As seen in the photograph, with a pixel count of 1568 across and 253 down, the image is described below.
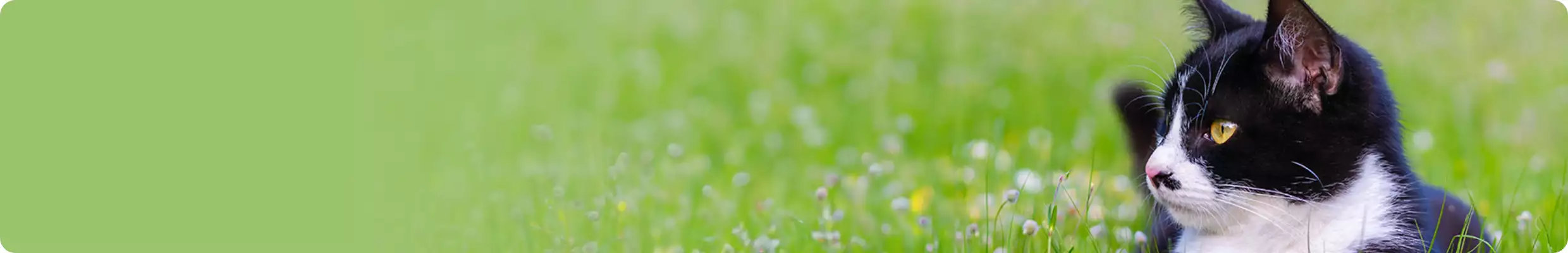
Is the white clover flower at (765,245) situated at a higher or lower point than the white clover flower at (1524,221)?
higher

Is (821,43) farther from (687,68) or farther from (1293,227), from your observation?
(1293,227)

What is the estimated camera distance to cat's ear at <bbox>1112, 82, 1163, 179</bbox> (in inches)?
121

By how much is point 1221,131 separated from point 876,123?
319cm

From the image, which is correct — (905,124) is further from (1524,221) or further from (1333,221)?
(1333,221)

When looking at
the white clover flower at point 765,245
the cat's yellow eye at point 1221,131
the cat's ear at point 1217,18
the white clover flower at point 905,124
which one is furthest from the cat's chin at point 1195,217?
the white clover flower at point 905,124

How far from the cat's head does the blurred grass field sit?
0.23 m

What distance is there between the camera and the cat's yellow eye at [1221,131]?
8.43 feet

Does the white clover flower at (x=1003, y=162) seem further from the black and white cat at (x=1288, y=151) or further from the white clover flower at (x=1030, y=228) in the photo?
the black and white cat at (x=1288, y=151)

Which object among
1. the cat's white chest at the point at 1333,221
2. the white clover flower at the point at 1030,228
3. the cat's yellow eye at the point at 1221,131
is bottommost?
the cat's white chest at the point at 1333,221

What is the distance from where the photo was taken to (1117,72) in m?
6.24

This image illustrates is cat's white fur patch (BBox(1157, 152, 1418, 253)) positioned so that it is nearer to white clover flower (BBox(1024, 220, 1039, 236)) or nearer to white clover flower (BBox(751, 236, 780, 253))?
white clover flower (BBox(1024, 220, 1039, 236))

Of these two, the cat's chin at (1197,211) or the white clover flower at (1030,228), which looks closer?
the cat's chin at (1197,211)

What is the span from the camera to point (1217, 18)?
2.82m

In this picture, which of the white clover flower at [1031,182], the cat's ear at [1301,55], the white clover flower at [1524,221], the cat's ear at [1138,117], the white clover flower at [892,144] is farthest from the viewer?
the white clover flower at [892,144]
